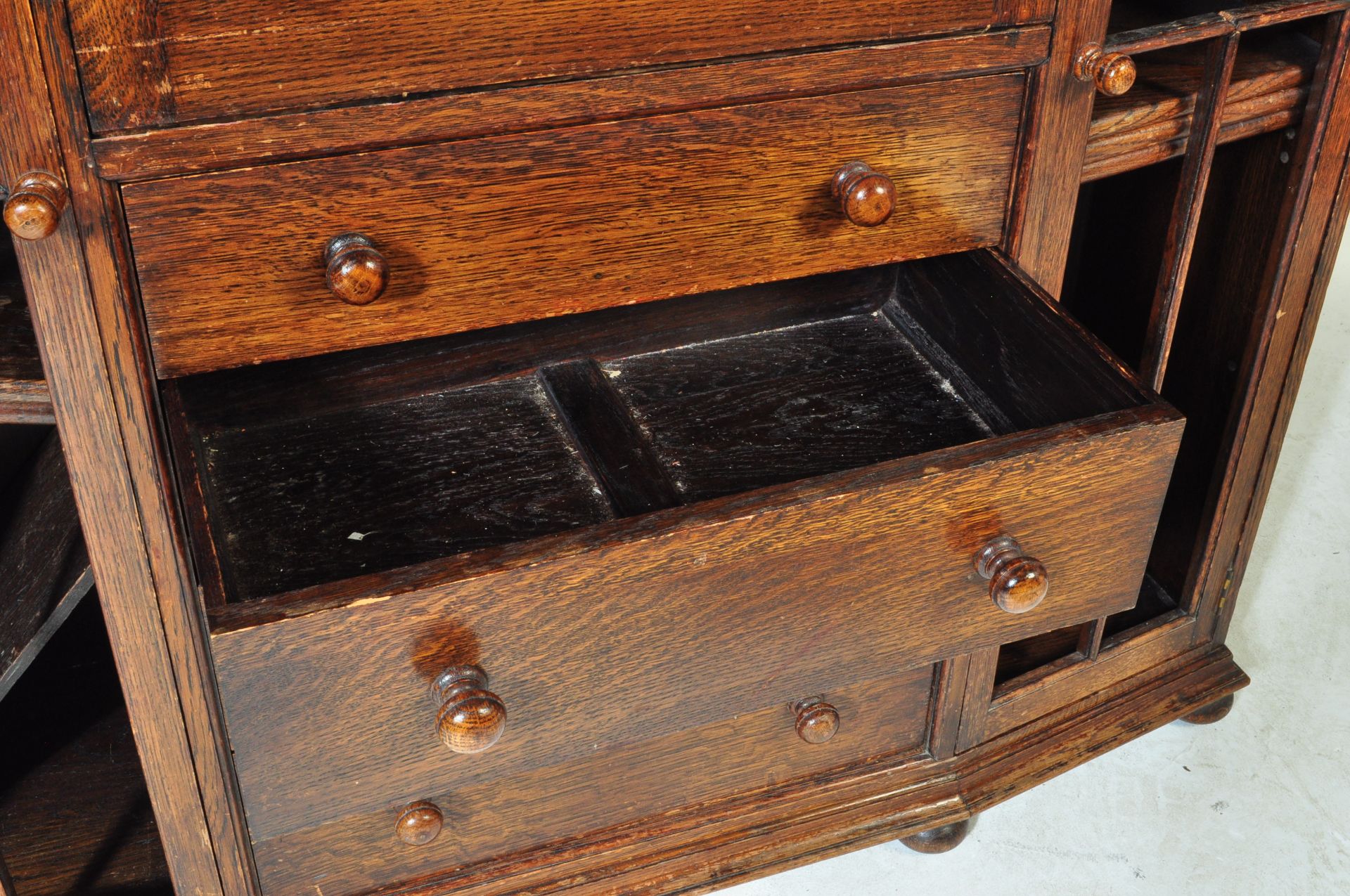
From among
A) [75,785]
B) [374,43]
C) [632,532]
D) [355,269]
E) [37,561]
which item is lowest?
[75,785]

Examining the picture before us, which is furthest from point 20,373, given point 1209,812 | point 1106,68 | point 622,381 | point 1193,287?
point 1209,812

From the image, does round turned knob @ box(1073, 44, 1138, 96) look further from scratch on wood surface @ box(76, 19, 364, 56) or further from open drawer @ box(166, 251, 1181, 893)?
scratch on wood surface @ box(76, 19, 364, 56)

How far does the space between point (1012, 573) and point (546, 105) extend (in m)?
0.39

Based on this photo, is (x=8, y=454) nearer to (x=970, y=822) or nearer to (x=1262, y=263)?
(x=970, y=822)

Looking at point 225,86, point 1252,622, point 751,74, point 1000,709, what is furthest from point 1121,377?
point 1252,622

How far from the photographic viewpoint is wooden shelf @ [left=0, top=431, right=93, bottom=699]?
2.86 ft

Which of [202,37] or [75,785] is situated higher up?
[202,37]

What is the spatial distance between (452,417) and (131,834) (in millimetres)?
435

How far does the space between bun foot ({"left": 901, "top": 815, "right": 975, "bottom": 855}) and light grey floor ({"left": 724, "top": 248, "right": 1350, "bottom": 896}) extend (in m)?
0.02

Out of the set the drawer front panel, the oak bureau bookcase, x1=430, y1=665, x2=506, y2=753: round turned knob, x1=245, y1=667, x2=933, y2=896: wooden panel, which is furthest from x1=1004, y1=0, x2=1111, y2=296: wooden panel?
x1=430, y1=665, x2=506, y2=753: round turned knob

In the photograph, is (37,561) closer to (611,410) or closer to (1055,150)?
(611,410)

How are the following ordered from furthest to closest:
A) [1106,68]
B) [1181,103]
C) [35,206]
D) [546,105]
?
1. [1181,103]
2. [1106,68]
3. [546,105]
4. [35,206]

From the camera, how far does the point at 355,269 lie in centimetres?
75

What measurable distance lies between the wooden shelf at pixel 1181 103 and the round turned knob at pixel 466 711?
1.86 ft
